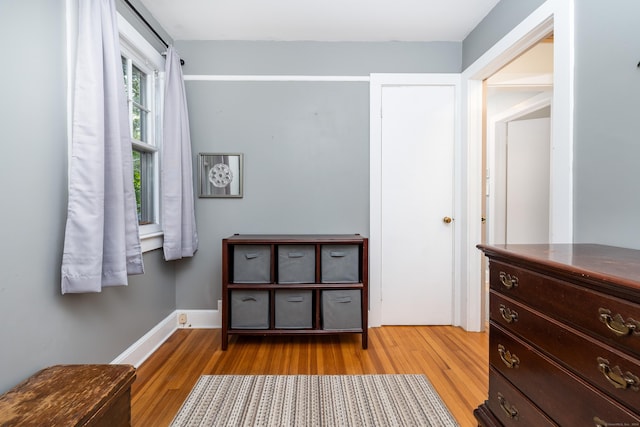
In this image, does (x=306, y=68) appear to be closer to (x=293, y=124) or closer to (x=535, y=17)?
(x=293, y=124)

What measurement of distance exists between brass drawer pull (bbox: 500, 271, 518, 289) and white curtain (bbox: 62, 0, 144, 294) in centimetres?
183

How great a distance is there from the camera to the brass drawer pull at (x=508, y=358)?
1.13 metres

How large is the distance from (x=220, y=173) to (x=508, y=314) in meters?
2.30

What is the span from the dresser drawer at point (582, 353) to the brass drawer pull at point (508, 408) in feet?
0.95

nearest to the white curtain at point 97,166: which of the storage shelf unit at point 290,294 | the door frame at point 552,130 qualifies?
the storage shelf unit at point 290,294

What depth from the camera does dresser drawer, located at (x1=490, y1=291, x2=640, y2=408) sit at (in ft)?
2.43

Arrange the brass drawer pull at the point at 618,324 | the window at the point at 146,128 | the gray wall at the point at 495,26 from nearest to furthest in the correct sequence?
the brass drawer pull at the point at 618,324
the gray wall at the point at 495,26
the window at the point at 146,128

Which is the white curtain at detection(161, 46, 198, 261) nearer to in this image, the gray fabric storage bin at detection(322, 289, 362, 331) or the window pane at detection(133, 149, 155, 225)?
the window pane at detection(133, 149, 155, 225)

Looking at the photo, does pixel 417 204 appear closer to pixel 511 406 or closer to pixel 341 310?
pixel 341 310

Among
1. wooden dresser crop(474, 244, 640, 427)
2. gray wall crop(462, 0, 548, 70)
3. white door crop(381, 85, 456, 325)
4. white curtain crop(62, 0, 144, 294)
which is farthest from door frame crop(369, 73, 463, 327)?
white curtain crop(62, 0, 144, 294)

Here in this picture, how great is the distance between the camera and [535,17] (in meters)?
1.72

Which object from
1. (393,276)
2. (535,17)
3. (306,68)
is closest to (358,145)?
(306,68)

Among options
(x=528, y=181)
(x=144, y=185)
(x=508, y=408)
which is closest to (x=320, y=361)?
(x=508, y=408)

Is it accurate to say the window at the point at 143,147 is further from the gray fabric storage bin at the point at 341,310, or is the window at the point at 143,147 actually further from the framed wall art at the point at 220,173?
the gray fabric storage bin at the point at 341,310
